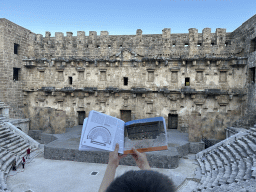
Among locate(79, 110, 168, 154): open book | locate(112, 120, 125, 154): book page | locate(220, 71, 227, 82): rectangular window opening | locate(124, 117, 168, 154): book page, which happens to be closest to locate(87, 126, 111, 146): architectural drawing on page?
locate(79, 110, 168, 154): open book

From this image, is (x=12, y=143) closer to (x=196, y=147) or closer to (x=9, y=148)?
(x=9, y=148)

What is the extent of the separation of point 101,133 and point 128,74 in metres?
14.5

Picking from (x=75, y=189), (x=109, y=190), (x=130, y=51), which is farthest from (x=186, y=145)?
(x=109, y=190)

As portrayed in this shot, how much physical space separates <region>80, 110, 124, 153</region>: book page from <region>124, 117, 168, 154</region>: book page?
0.81 ft

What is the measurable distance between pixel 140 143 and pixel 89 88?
14979 millimetres

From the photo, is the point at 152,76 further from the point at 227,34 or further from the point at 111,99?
the point at 227,34

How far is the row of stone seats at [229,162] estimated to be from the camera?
734 centimetres

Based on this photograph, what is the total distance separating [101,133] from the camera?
3.93 metres

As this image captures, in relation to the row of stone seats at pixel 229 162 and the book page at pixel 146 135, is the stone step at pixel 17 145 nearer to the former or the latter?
the book page at pixel 146 135

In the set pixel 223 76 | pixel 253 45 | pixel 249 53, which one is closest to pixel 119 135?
pixel 223 76

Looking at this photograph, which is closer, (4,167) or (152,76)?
(4,167)

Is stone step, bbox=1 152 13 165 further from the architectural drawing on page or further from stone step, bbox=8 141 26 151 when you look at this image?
the architectural drawing on page

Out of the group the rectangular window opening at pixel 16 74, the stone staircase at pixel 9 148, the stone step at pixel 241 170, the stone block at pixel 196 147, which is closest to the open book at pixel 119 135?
the stone step at pixel 241 170

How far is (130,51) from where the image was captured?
17.6m
